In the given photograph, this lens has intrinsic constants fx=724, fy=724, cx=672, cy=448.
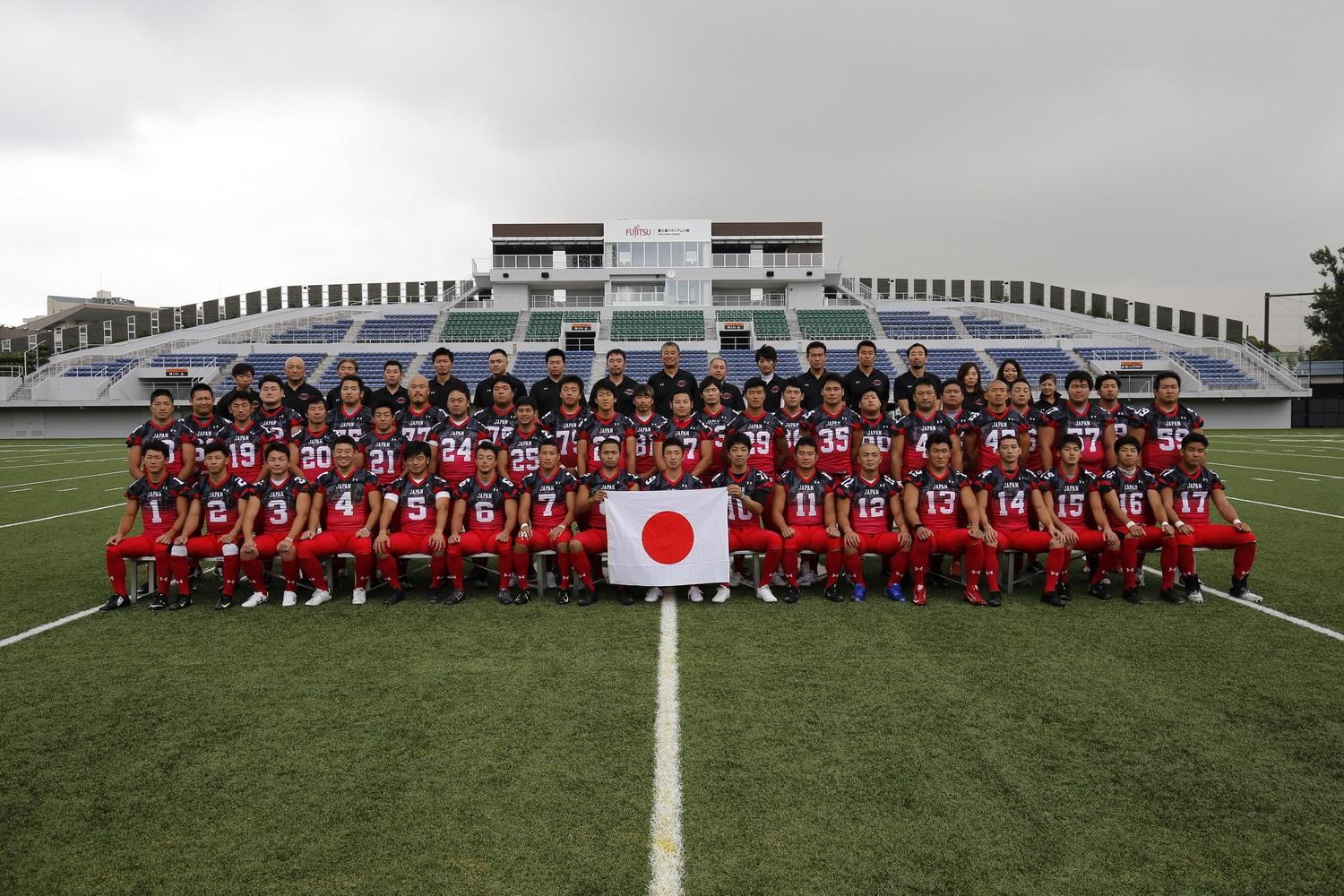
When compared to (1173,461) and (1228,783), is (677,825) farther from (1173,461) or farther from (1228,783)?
(1173,461)

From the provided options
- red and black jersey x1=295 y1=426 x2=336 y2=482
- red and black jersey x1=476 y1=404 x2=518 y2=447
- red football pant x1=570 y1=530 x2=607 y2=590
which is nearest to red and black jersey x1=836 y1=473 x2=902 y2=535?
red football pant x1=570 y1=530 x2=607 y2=590

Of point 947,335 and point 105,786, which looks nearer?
point 105,786

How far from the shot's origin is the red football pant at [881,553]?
611 cm

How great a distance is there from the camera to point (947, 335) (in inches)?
1574

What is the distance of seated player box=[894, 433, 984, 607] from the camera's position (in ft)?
19.6

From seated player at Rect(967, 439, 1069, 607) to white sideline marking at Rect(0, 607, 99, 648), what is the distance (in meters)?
7.13

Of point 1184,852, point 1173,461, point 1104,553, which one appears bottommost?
point 1184,852

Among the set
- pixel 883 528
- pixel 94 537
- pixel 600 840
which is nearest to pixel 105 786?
pixel 600 840

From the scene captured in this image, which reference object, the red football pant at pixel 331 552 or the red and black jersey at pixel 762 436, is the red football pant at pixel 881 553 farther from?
the red football pant at pixel 331 552

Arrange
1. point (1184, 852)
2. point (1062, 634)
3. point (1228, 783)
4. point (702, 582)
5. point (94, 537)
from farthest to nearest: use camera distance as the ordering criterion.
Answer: point (94, 537) < point (702, 582) < point (1062, 634) < point (1228, 783) < point (1184, 852)

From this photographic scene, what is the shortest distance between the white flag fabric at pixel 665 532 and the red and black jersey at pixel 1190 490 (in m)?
3.81

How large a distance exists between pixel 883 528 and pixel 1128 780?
3.20 meters

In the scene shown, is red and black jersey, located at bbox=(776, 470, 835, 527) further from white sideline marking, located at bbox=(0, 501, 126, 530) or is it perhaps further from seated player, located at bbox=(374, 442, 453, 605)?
white sideline marking, located at bbox=(0, 501, 126, 530)

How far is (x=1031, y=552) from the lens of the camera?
6062mm
